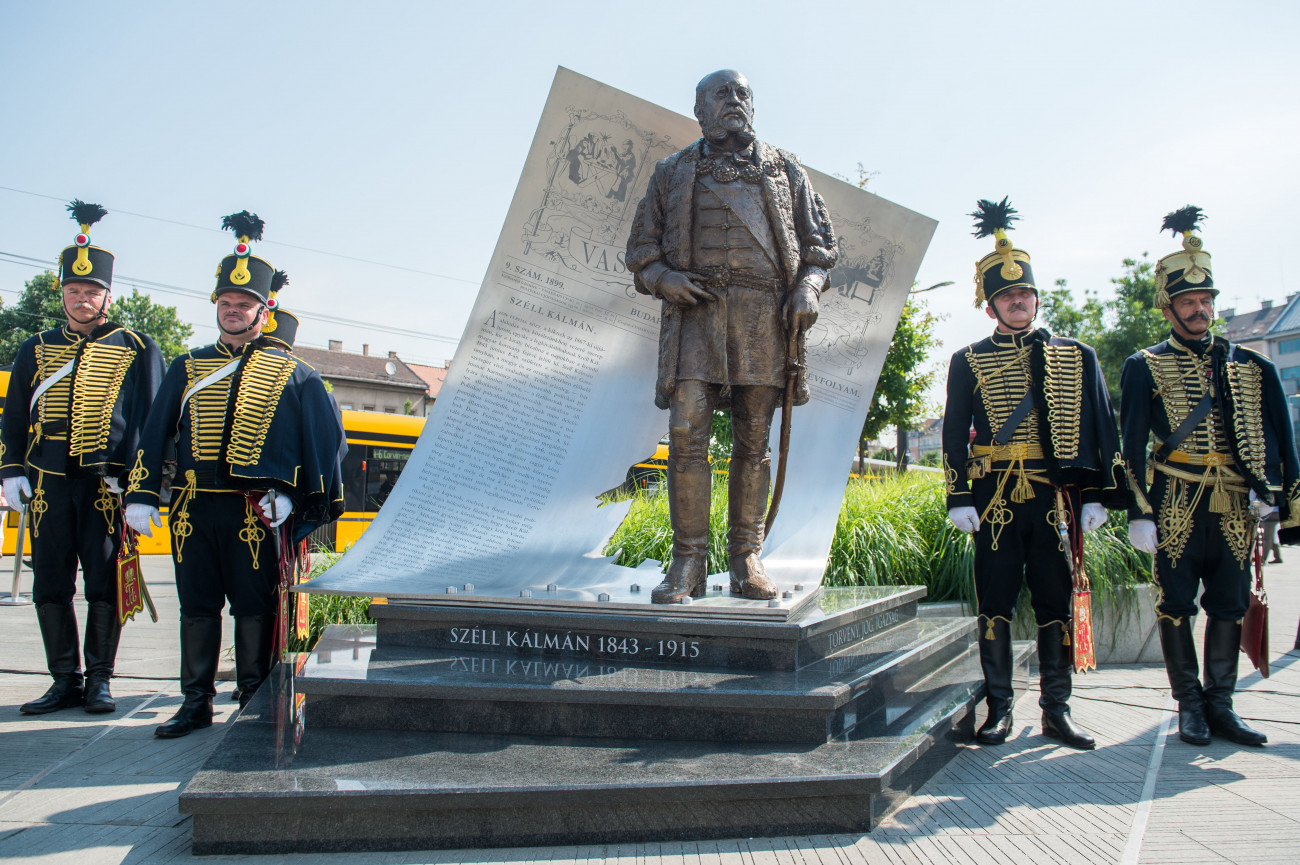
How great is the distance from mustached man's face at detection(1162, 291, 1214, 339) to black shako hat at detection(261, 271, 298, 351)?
4.85 meters

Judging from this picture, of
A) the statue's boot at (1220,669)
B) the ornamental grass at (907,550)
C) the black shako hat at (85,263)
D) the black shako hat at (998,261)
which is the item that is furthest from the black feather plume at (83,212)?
the statue's boot at (1220,669)

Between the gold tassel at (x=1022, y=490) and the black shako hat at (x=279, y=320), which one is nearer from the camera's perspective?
the gold tassel at (x=1022, y=490)

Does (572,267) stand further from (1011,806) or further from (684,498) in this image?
(1011,806)

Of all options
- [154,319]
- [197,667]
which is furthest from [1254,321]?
[197,667]

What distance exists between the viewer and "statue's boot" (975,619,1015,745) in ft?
13.8

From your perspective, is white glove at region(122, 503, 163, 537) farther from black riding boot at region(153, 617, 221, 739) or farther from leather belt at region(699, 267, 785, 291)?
leather belt at region(699, 267, 785, 291)

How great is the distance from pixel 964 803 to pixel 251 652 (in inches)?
127

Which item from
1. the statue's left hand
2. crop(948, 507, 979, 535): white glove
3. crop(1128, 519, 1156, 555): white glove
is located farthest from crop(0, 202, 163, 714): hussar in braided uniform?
crop(1128, 519, 1156, 555): white glove

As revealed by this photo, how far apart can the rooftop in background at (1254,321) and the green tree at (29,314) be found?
235 ft

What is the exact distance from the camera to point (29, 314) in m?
36.7

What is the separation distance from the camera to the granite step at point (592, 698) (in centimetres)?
328

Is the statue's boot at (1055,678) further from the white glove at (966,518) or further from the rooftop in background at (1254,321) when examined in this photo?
the rooftop in background at (1254,321)

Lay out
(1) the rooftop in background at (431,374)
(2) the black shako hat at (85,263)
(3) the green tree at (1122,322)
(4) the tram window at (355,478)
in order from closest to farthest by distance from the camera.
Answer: (2) the black shako hat at (85,263), (4) the tram window at (355,478), (3) the green tree at (1122,322), (1) the rooftop in background at (431,374)

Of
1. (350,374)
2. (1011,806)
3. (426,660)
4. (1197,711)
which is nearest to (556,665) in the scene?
(426,660)
